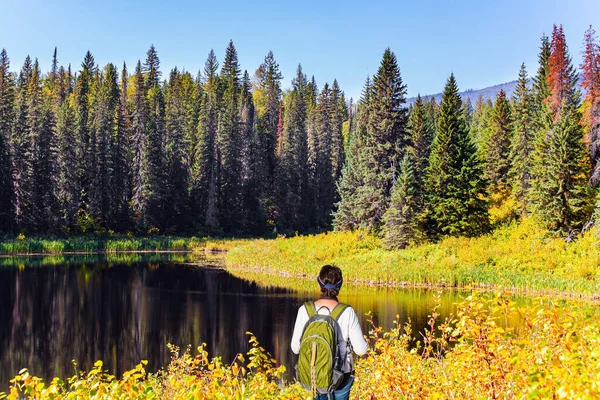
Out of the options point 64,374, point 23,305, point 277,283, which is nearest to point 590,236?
point 277,283

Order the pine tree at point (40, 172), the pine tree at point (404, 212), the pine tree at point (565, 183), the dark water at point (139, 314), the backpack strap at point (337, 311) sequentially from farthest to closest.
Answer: the pine tree at point (40, 172)
the pine tree at point (404, 212)
the pine tree at point (565, 183)
the dark water at point (139, 314)
the backpack strap at point (337, 311)

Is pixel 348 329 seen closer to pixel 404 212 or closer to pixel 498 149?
pixel 404 212

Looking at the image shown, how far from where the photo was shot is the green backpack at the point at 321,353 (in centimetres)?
505

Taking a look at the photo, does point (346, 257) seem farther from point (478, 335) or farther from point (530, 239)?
point (478, 335)

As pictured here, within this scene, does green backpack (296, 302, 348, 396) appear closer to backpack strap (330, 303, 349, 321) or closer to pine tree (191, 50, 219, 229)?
backpack strap (330, 303, 349, 321)

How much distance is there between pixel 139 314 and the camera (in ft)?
84.2

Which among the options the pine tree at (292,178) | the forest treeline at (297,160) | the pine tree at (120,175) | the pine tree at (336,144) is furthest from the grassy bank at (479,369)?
the pine tree at (336,144)

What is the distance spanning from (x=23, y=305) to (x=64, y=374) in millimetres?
13242

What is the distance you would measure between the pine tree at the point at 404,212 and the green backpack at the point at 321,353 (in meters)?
33.9

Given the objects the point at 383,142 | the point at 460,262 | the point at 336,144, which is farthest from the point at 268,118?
the point at 460,262

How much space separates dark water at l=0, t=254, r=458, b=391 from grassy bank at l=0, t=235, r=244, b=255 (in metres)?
11.2

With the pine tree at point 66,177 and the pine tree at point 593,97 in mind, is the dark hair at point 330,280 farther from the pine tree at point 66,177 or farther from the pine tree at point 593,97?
the pine tree at point 66,177

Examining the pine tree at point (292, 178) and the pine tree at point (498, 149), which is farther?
the pine tree at point (292, 178)

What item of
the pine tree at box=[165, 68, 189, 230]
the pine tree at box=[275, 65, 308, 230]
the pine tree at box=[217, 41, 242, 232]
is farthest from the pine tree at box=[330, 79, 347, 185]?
the pine tree at box=[165, 68, 189, 230]
